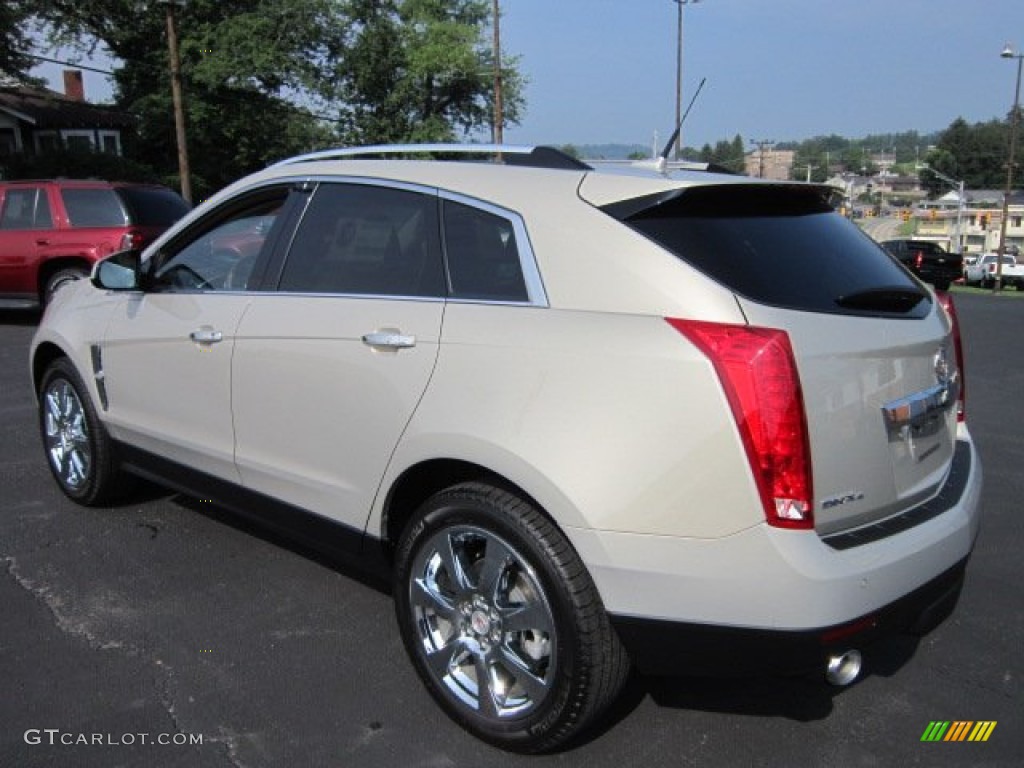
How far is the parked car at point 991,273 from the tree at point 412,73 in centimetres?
2813

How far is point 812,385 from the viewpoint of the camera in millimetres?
2221

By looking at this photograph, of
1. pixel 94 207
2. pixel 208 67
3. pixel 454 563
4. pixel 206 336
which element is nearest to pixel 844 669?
pixel 454 563

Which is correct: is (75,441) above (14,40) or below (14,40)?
below

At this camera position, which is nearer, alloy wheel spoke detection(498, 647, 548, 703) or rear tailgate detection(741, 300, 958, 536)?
rear tailgate detection(741, 300, 958, 536)

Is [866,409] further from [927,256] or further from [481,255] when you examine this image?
[927,256]

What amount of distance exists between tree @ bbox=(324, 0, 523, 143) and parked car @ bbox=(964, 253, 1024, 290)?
2813 cm

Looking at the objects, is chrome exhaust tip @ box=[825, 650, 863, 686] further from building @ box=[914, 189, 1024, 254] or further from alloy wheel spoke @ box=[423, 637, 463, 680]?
building @ box=[914, 189, 1024, 254]

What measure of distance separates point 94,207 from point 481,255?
9920mm

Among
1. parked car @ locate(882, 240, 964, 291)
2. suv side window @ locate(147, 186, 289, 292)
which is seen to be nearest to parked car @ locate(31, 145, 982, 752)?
suv side window @ locate(147, 186, 289, 292)

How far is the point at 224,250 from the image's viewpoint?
374cm

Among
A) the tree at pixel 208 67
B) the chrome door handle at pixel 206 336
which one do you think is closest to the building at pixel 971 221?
the tree at pixel 208 67

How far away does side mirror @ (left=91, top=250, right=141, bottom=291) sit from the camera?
3.94m

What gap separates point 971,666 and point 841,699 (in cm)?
56

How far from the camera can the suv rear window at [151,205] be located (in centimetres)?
1098
